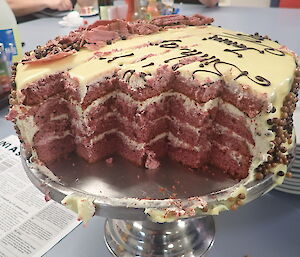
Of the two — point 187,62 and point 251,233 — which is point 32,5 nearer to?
point 187,62

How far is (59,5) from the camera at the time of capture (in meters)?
3.88

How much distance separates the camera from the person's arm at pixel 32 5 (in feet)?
12.1

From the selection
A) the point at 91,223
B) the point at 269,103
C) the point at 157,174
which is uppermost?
the point at 269,103

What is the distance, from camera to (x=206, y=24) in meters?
1.83

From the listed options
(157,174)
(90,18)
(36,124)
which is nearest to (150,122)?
(157,174)

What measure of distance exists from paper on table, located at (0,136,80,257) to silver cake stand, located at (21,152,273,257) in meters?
0.19

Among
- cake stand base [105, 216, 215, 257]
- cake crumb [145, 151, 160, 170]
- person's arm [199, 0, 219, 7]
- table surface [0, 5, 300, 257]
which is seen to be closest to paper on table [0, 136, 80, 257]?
table surface [0, 5, 300, 257]

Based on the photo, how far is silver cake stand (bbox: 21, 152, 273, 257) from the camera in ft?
3.85

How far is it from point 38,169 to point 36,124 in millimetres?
254

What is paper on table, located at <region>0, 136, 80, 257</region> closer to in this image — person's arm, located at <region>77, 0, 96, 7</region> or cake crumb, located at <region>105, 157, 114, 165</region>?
cake crumb, located at <region>105, 157, 114, 165</region>

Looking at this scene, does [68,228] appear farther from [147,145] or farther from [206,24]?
[206,24]

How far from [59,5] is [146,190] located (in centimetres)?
325

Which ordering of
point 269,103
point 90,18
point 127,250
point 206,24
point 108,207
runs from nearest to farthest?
point 108,207
point 269,103
point 127,250
point 206,24
point 90,18

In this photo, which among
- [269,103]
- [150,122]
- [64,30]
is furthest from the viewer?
[64,30]
